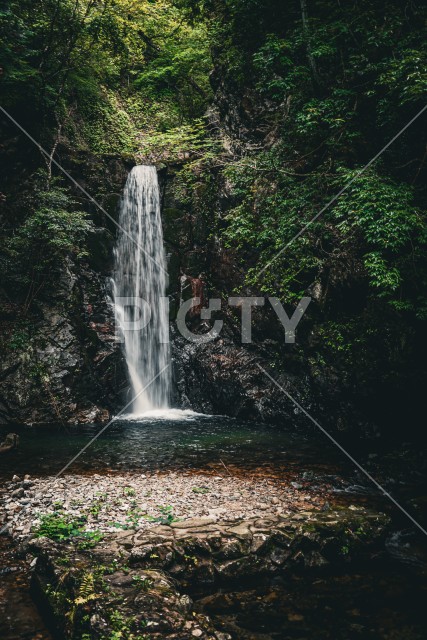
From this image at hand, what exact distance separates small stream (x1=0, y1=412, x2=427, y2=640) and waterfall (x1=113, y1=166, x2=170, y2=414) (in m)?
3.19

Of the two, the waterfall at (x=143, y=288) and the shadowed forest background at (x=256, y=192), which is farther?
the waterfall at (x=143, y=288)

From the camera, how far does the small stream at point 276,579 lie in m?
4.12

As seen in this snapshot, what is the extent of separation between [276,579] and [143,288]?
35.0 feet

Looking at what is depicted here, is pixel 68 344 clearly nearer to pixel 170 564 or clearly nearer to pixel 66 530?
pixel 66 530

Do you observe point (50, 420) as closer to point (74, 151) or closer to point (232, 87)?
point (74, 151)

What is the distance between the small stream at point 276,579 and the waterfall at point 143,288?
3193 millimetres

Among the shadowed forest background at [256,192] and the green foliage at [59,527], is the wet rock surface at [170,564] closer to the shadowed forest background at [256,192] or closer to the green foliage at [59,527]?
the green foliage at [59,527]

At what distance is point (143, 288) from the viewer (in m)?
14.1

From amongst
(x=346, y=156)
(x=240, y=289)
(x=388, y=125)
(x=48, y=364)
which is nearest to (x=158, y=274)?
(x=240, y=289)

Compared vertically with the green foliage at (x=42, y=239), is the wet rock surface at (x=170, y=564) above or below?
below

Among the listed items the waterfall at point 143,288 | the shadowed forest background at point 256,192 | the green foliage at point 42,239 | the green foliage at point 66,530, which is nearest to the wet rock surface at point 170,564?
the green foliage at point 66,530

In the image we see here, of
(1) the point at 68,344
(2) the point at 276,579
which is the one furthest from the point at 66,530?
(1) the point at 68,344

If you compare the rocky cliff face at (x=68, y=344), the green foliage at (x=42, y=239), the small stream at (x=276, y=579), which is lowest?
the small stream at (x=276, y=579)

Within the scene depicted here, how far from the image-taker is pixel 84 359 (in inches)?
485
